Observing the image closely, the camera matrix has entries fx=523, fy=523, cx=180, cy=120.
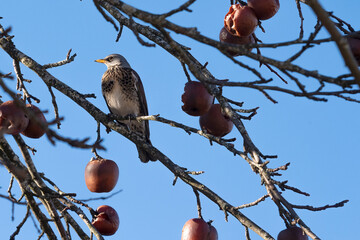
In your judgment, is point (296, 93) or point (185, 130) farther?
point (185, 130)

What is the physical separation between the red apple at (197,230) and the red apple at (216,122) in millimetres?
619

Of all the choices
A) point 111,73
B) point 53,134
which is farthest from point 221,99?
point 111,73

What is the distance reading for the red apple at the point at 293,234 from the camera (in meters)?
2.61

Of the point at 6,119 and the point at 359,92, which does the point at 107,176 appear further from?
the point at 359,92

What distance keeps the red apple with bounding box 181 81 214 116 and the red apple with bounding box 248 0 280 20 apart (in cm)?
59

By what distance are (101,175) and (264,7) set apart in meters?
1.63

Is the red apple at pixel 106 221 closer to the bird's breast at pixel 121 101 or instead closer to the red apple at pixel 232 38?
the red apple at pixel 232 38

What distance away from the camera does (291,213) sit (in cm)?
268

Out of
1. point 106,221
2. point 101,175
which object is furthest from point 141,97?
point 106,221

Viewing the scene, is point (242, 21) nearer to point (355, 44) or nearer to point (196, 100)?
point (196, 100)

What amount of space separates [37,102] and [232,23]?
1.53 m

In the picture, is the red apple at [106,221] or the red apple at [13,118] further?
the red apple at [106,221]

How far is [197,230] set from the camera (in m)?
3.14

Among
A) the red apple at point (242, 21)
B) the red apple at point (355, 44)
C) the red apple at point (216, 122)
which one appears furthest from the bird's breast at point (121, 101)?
the red apple at point (355, 44)
